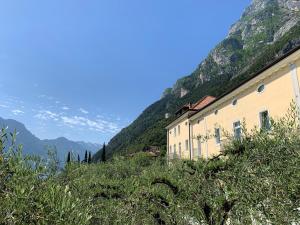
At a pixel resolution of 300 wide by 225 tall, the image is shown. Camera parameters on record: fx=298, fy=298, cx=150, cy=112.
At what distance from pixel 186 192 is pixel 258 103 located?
14.1 m

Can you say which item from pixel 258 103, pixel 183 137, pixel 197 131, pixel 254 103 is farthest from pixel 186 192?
pixel 183 137

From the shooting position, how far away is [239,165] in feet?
28.6

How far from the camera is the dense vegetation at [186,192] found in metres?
4.11

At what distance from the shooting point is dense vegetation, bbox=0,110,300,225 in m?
4.11

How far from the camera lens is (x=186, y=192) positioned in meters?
10.4

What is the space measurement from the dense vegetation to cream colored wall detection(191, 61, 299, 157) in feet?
19.4

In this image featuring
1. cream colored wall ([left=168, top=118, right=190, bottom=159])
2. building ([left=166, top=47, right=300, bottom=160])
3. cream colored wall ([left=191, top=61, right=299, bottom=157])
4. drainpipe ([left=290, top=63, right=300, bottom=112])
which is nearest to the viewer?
drainpipe ([left=290, top=63, right=300, bottom=112])

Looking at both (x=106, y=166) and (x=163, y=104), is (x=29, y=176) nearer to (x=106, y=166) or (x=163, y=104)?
(x=106, y=166)

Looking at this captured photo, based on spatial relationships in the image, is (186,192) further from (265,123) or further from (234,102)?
(234,102)

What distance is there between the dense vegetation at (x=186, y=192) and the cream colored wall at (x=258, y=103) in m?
5.93

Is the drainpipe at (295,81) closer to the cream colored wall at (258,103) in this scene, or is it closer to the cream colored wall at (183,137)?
the cream colored wall at (258,103)

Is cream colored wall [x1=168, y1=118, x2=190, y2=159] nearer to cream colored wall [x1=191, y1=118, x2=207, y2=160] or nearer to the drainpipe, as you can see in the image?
cream colored wall [x1=191, y1=118, x2=207, y2=160]

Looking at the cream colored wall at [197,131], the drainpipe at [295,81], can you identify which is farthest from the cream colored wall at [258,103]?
the cream colored wall at [197,131]

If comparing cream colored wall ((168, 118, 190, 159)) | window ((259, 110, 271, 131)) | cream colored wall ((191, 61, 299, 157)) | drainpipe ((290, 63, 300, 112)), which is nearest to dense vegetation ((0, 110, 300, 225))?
window ((259, 110, 271, 131))
